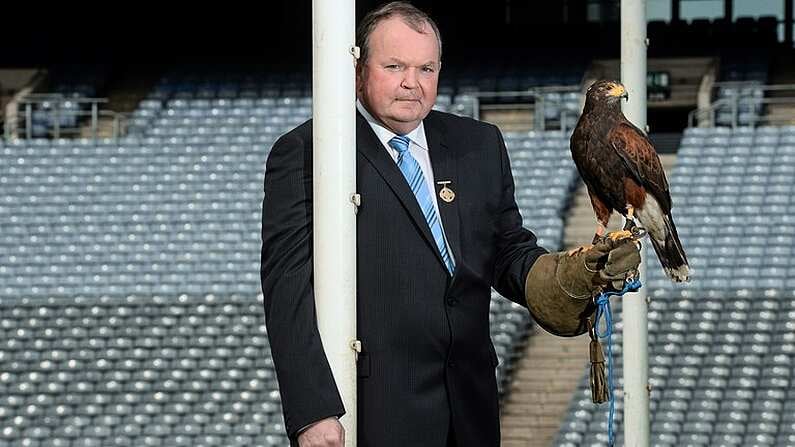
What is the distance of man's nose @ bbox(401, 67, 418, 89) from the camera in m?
3.08

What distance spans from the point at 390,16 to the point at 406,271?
0.53 metres

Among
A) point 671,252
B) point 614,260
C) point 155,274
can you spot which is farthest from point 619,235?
point 155,274

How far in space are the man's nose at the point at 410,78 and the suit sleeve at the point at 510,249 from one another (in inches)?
12.3

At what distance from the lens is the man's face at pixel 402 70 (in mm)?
3090

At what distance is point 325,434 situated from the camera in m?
2.95

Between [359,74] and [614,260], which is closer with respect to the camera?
[614,260]

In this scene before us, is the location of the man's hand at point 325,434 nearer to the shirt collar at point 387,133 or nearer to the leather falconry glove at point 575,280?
the leather falconry glove at point 575,280

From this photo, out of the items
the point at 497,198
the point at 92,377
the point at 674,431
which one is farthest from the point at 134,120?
the point at 497,198

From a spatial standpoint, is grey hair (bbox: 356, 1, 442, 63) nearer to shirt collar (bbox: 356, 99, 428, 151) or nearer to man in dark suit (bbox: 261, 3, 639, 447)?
man in dark suit (bbox: 261, 3, 639, 447)

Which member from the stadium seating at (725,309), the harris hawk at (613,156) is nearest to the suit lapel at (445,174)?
the harris hawk at (613,156)

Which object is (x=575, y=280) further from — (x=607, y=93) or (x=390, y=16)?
(x=390, y=16)

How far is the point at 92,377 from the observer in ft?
39.9

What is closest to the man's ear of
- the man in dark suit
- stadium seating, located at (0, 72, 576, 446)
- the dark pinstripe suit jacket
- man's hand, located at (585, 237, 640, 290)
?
the man in dark suit

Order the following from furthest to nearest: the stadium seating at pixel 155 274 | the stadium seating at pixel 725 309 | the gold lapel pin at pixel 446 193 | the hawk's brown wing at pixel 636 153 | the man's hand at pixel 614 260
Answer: the stadium seating at pixel 155 274 → the stadium seating at pixel 725 309 → the hawk's brown wing at pixel 636 153 → the gold lapel pin at pixel 446 193 → the man's hand at pixel 614 260
